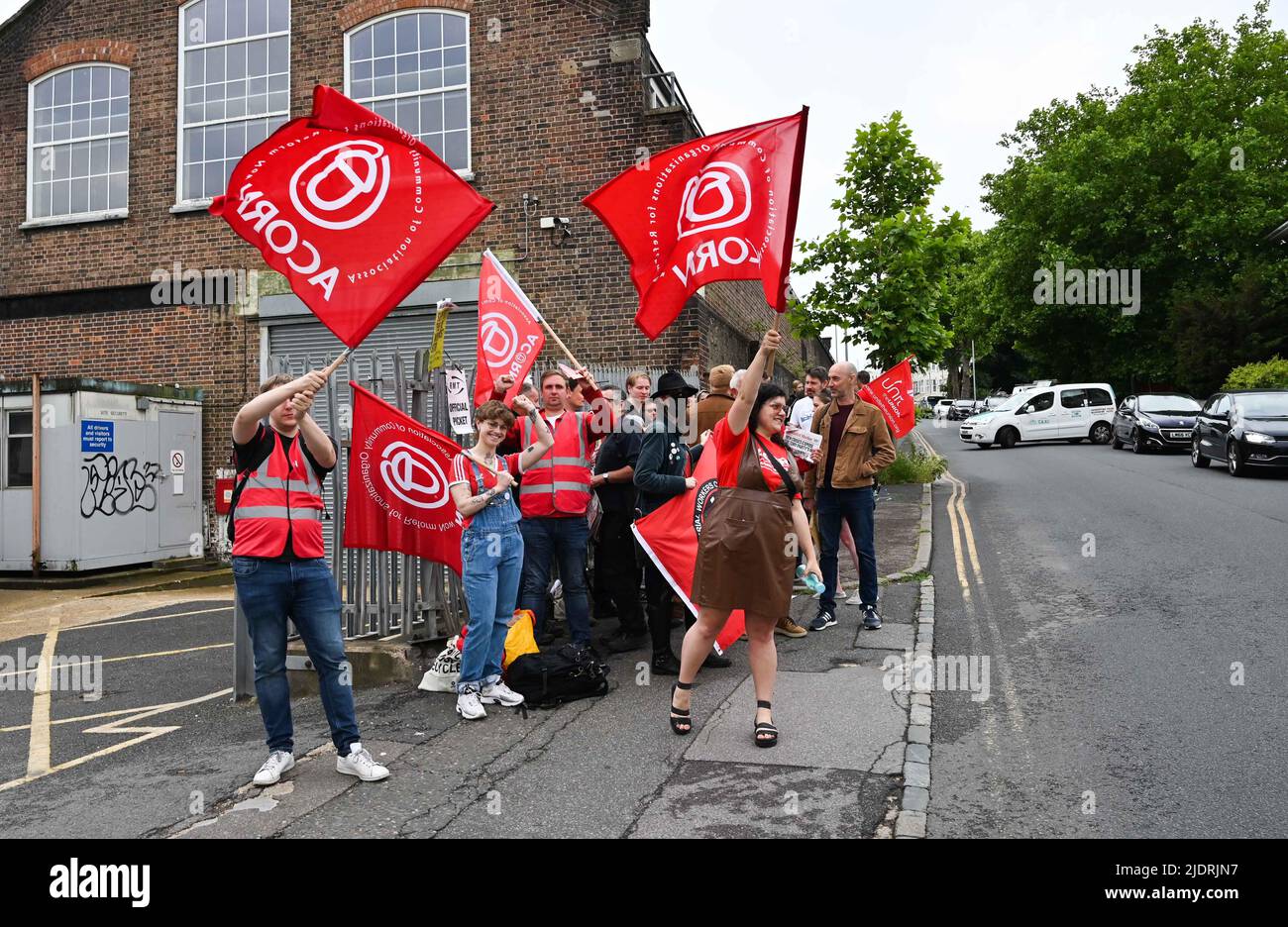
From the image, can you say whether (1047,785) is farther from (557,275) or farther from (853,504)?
(557,275)

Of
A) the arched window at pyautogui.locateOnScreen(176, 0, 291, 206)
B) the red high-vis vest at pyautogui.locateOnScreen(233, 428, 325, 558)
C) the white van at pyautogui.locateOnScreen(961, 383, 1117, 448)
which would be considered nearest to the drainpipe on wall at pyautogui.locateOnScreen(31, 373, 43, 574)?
the arched window at pyautogui.locateOnScreen(176, 0, 291, 206)

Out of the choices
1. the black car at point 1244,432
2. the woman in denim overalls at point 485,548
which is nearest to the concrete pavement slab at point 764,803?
the woman in denim overalls at point 485,548

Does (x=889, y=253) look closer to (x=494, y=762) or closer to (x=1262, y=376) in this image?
(x=494, y=762)

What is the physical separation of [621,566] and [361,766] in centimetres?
279

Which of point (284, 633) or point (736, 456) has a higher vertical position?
point (736, 456)

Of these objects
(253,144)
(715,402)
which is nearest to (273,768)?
(715,402)

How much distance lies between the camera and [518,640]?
6.06 m

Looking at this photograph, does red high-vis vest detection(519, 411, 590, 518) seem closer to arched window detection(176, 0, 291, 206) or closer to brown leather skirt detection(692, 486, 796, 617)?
brown leather skirt detection(692, 486, 796, 617)

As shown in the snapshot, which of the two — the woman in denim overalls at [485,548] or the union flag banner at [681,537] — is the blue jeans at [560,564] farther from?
the woman in denim overalls at [485,548]

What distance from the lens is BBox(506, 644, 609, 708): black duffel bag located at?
588 cm

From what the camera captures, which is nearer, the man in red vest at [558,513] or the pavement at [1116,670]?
the pavement at [1116,670]

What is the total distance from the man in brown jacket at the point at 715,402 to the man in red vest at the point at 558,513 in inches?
35.7

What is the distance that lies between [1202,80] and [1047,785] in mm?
42490

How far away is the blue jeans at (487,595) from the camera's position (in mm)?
5602
